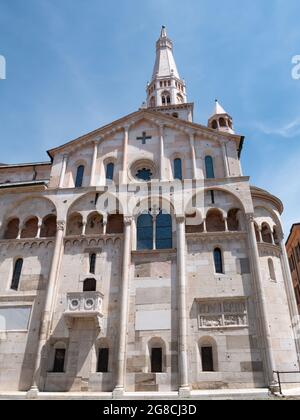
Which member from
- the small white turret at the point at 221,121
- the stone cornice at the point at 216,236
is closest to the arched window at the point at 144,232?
the stone cornice at the point at 216,236

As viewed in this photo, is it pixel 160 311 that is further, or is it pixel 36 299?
pixel 36 299

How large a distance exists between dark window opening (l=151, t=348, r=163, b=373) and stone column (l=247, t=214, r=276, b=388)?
5424mm

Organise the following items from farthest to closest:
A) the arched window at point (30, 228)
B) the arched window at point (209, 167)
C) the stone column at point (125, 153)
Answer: the stone column at point (125, 153) < the arched window at point (209, 167) < the arched window at point (30, 228)

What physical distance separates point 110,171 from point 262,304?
13800mm

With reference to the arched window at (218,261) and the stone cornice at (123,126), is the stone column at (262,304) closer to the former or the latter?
the arched window at (218,261)

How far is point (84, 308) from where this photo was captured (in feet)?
59.7

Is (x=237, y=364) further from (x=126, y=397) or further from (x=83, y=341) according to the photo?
(x=83, y=341)

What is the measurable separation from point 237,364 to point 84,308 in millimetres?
8629

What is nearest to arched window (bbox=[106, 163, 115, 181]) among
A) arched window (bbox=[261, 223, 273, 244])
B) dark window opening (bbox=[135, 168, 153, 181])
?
dark window opening (bbox=[135, 168, 153, 181])

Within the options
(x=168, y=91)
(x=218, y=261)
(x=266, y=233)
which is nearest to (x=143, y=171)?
(x=218, y=261)

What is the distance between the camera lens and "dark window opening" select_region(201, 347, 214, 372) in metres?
17.2

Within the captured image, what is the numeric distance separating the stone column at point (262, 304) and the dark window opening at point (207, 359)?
2.77 m

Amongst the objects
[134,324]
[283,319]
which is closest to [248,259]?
[283,319]

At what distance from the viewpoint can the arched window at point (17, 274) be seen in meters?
20.8
